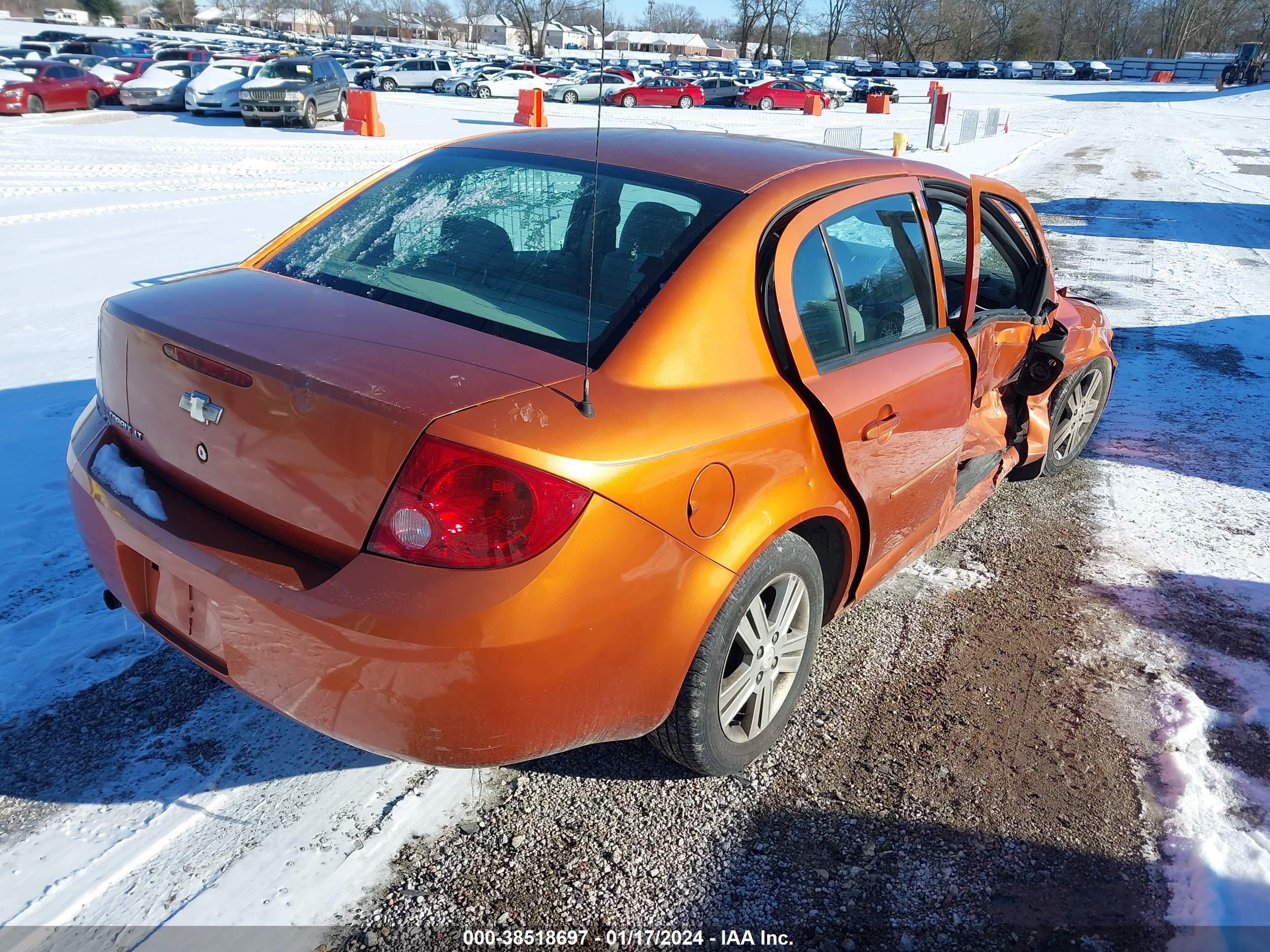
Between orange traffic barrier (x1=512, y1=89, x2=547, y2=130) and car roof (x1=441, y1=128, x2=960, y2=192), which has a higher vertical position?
car roof (x1=441, y1=128, x2=960, y2=192)

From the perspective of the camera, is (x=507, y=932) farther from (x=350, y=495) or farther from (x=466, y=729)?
(x=350, y=495)

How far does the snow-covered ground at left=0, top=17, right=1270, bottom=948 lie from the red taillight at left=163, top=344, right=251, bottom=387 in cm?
117

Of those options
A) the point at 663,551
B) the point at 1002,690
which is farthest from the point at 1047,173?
the point at 663,551

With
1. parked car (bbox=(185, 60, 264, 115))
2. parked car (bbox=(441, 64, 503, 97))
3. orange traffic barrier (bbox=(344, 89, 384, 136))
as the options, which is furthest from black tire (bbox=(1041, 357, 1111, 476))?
parked car (bbox=(441, 64, 503, 97))

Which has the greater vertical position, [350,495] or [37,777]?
[350,495]

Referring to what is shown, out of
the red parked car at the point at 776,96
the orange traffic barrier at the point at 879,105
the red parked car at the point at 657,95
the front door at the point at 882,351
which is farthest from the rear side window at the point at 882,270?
the red parked car at the point at 776,96

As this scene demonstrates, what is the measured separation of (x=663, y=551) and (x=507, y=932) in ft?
3.25

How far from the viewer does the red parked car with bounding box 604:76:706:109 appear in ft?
132

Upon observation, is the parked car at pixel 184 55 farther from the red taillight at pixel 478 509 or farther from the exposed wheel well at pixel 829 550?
the red taillight at pixel 478 509

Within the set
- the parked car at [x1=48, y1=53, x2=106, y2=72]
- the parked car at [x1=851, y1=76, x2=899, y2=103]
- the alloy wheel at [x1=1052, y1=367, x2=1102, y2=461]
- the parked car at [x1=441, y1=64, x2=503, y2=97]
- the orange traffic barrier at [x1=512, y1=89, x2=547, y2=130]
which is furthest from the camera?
the parked car at [x1=851, y1=76, x2=899, y2=103]

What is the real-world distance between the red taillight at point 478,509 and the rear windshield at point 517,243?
464mm

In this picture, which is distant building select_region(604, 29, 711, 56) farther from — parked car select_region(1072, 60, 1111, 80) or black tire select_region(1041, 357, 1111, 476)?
black tire select_region(1041, 357, 1111, 476)

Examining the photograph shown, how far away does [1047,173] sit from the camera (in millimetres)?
18984

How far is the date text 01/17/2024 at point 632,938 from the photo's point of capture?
221 cm
